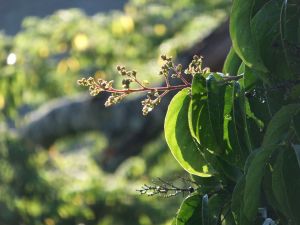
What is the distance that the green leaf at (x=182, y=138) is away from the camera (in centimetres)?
126

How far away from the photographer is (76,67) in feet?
18.7

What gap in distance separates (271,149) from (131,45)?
469cm

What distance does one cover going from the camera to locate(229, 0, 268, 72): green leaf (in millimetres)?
1194

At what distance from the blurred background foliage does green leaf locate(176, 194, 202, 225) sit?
293cm

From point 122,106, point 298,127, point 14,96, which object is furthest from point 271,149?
point 14,96

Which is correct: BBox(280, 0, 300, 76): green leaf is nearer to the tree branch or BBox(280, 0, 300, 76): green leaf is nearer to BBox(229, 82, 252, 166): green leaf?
BBox(229, 82, 252, 166): green leaf

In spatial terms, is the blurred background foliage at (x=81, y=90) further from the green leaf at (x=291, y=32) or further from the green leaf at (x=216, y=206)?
the green leaf at (x=291, y=32)

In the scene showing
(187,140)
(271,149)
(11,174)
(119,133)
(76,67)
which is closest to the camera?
(271,149)

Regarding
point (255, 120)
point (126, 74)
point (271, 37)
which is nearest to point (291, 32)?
point (271, 37)

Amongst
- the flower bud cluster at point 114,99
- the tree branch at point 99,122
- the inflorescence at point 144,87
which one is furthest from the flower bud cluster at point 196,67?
the tree branch at point 99,122

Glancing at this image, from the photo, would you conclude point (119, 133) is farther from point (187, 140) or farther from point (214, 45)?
point (187, 140)

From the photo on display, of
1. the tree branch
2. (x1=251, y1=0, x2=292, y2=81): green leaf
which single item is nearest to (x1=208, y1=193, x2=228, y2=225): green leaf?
(x1=251, y1=0, x2=292, y2=81): green leaf

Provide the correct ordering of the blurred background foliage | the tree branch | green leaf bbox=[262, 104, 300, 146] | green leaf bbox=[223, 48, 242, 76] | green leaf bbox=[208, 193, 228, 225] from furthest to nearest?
the tree branch, the blurred background foliage, green leaf bbox=[223, 48, 242, 76], green leaf bbox=[208, 193, 228, 225], green leaf bbox=[262, 104, 300, 146]

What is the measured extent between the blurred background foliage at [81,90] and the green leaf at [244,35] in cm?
304
